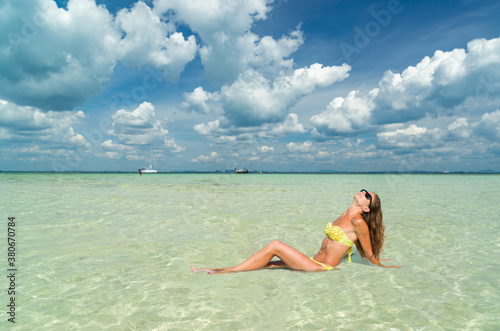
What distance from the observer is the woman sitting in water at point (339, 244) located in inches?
238

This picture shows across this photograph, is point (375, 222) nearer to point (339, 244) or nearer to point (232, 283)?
point (339, 244)

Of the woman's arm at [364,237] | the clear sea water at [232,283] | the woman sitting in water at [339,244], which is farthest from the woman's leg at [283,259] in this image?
the woman's arm at [364,237]

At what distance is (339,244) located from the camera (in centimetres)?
622

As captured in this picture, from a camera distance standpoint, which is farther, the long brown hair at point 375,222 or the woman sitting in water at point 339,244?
the long brown hair at point 375,222

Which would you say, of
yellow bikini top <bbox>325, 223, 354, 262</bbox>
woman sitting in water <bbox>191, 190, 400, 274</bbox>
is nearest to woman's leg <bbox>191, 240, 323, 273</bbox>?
woman sitting in water <bbox>191, 190, 400, 274</bbox>

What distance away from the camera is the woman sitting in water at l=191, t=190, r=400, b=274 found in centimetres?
605

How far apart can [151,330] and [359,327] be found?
309 cm

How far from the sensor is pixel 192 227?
10914 millimetres

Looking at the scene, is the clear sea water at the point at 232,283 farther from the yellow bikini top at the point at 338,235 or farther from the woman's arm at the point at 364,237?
the yellow bikini top at the point at 338,235

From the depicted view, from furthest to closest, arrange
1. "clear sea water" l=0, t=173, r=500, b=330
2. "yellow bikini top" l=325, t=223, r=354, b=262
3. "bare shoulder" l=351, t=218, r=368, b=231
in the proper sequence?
"yellow bikini top" l=325, t=223, r=354, b=262 → "bare shoulder" l=351, t=218, r=368, b=231 → "clear sea water" l=0, t=173, r=500, b=330

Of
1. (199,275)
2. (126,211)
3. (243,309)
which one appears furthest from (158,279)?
(126,211)

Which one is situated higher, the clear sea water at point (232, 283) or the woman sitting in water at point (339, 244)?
the woman sitting in water at point (339, 244)

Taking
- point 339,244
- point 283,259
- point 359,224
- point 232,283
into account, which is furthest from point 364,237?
point 232,283

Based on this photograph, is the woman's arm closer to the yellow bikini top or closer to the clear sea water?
the yellow bikini top
